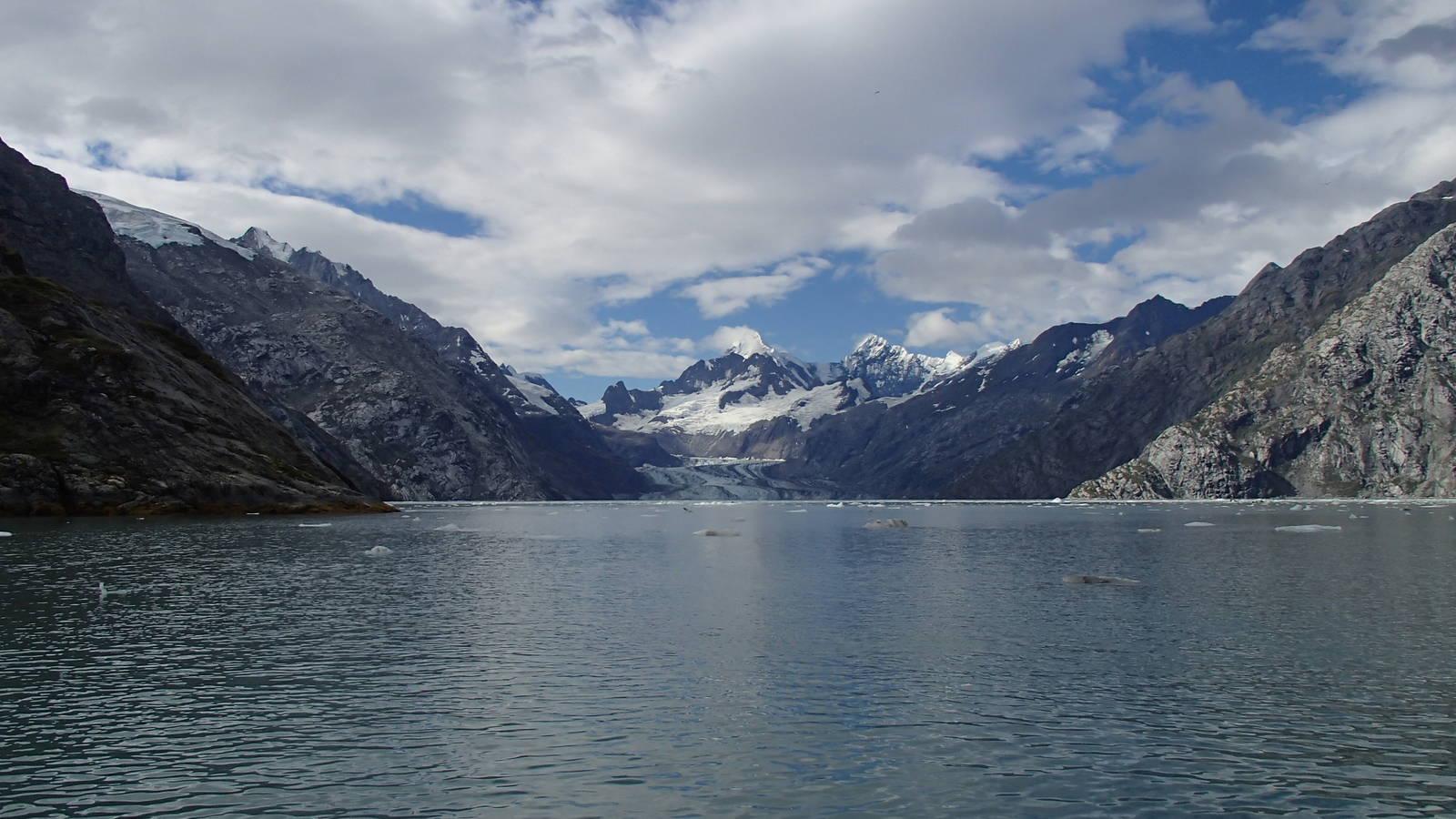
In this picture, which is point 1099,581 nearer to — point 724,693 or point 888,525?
point 724,693

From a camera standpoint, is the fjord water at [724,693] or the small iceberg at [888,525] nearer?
the fjord water at [724,693]

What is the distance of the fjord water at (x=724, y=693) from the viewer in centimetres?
2830

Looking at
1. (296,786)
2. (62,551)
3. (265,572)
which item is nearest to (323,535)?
(62,551)

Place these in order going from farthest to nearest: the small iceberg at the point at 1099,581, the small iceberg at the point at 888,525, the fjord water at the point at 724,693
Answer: the small iceberg at the point at 888,525 < the small iceberg at the point at 1099,581 < the fjord water at the point at 724,693

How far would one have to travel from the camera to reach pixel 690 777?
29688 millimetres

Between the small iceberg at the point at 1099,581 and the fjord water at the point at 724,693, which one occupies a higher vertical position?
the small iceberg at the point at 1099,581

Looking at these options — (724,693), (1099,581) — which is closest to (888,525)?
(1099,581)

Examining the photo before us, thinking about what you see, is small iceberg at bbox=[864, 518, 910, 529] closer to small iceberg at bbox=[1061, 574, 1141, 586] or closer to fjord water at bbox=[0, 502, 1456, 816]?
fjord water at bbox=[0, 502, 1456, 816]

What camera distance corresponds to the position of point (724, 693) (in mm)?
40531

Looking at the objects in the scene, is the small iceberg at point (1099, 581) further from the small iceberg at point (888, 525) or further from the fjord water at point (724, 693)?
the small iceberg at point (888, 525)

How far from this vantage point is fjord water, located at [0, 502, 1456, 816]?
28.3 m

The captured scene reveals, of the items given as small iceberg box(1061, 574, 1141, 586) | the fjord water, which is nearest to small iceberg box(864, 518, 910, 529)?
the fjord water

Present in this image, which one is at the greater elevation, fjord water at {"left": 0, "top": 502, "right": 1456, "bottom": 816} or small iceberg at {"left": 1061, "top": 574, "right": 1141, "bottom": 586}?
small iceberg at {"left": 1061, "top": 574, "right": 1141, "bottom": 586}

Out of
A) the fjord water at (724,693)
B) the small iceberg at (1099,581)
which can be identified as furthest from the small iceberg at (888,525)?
the small iceberg at (1099,581)
